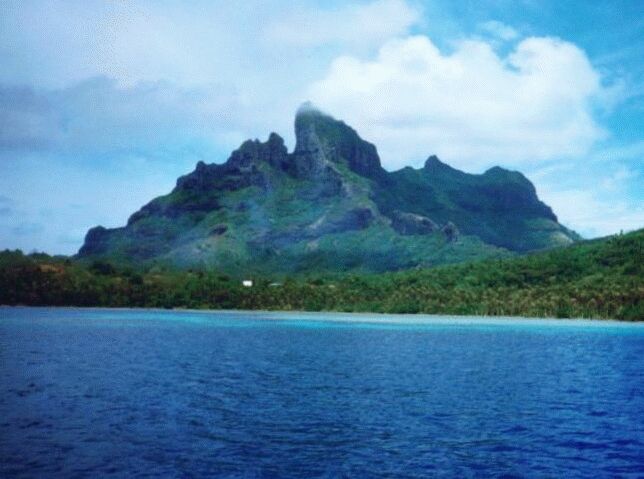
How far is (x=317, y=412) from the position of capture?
141 ft

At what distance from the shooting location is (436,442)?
114 ft

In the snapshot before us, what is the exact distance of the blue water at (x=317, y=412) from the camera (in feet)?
98.7

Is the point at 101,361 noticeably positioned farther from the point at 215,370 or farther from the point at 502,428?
the point at 502,428

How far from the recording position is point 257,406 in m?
45.1

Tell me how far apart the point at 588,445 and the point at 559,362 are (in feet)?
145

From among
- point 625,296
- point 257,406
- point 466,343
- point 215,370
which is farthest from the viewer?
point 625,296

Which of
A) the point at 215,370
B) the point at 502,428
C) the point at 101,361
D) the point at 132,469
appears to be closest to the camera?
the point at 132,469

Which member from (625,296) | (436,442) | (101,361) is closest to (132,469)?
(436,442)

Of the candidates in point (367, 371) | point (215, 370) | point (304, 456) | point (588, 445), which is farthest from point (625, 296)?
point (304, 456)

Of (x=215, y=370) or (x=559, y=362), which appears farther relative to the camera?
(x=559, y=362)

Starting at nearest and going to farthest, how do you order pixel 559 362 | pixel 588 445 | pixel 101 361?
pixel 588 445
pixel 101 361
pixel 559 362

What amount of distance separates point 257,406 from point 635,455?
24329mm

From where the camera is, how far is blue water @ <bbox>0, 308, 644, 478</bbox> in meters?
30.1

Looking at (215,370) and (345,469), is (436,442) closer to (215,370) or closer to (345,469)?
(345,469)
